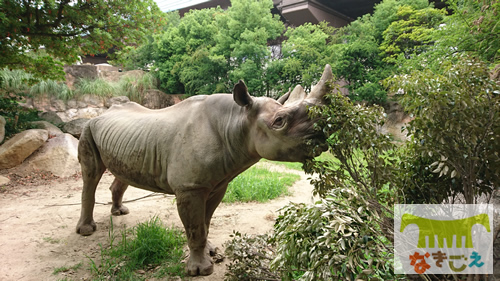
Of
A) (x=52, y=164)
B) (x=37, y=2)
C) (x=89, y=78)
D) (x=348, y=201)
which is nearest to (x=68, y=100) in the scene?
(x=89, y=78)

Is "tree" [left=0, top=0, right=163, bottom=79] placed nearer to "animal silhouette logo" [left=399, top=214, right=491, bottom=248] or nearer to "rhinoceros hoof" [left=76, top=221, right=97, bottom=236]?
"rhinoceros hoof" [left=76, top=221, right=97, bottom=236]

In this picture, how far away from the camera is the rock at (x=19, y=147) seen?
25.0 feet

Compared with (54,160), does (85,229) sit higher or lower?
lower

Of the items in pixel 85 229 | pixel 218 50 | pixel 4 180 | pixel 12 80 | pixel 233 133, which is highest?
pixel 218 50

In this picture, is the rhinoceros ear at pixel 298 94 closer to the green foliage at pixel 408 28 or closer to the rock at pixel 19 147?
the rock at pixel 19 147

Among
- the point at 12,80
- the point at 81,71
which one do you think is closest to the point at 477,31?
the point at 12,80

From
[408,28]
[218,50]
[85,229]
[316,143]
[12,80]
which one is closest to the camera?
[316,143]

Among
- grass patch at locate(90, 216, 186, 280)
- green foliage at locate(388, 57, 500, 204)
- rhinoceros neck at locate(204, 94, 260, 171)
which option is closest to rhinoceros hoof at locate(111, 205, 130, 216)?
grass patch at locate(90, 216, 186, 280)

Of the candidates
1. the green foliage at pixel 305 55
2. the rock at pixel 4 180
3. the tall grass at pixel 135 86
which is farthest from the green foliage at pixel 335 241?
the tall grass at pixel 135 86

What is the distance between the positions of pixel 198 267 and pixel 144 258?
67 cm

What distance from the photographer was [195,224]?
9.45ft

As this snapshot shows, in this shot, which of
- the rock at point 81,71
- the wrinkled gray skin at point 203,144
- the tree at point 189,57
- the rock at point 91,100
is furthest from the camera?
the tree at point 189,57

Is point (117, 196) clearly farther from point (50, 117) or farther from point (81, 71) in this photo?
point (81, 71)

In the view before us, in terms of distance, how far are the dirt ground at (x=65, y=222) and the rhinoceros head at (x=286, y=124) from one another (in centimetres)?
152
